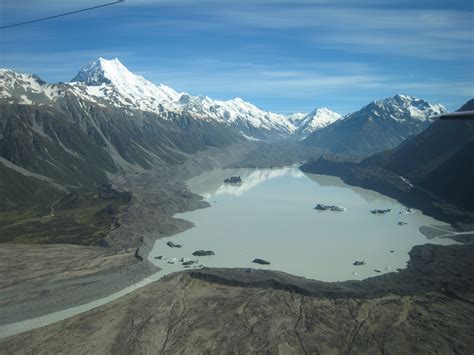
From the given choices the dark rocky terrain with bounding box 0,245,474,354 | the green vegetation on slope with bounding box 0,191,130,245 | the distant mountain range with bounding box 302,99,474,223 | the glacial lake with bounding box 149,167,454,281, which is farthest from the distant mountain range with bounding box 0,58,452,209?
the distant mountain range with bounding box 302,99,474,223

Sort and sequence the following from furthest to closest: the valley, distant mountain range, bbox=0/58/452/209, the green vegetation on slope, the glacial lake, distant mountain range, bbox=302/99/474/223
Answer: distant mountain range, bbox=0/58/452/209
distant mountain range, bbox=302/99/474/223
the green vegetation on slope
the glacial lake
the valley

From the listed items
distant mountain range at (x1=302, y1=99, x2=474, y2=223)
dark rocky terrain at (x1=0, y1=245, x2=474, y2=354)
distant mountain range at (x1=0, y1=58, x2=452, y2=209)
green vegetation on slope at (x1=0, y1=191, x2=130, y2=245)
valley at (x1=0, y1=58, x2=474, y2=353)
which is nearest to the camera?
dark rocky terrain at (x1=0, y1=245, x2=474, y2=354)

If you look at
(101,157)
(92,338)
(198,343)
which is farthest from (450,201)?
(101,157)

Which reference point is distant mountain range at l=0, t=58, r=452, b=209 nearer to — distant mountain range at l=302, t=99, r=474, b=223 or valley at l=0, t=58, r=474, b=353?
valley at l=0, t=58, r=474, b=353

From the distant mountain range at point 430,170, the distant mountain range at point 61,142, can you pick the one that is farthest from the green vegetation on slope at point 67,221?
the distant mountain range at point 430,170

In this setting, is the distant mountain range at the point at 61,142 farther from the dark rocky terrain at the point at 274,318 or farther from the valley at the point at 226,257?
the dark rocky terrain at the point at 274,318

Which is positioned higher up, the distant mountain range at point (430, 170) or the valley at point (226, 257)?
the distant mountain range at point (430, 170)

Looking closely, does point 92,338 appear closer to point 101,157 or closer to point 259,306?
point 259,306

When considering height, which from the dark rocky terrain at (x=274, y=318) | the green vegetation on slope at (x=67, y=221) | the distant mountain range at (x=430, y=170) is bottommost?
the dark rocky terrain at (x=274, y=318)

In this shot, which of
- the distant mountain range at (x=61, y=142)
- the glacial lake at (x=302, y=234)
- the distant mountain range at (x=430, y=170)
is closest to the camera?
the glacial lake at (x=302, y=234)

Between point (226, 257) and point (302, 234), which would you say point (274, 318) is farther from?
point (302, 234)
